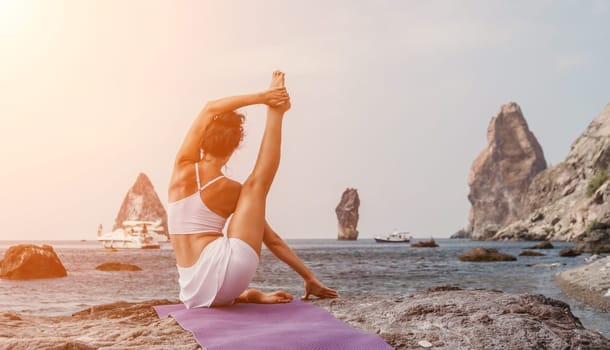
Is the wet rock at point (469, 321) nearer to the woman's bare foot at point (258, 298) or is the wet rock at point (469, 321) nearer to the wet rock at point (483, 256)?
the woman's bare foot at point (258, 298)

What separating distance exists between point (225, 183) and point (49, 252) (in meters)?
22.1

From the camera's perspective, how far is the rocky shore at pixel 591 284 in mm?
11874

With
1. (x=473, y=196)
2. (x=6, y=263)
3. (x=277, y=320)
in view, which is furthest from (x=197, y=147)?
(x=473, y=196)

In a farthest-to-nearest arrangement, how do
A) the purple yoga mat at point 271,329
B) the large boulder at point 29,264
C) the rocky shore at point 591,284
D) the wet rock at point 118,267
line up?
the wet rock at point 118,267, the large boulder at point 29,264, the rocky shore at point 591,284, the purple yoga mat at point 271,329

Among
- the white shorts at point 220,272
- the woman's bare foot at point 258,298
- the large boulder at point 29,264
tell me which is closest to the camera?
the white shorts at point 220,272

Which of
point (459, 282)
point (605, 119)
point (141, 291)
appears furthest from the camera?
point (605, 119)

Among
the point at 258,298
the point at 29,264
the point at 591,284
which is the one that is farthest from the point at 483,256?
the point at 258,298

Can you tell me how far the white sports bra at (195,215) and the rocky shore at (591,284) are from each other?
354 inches

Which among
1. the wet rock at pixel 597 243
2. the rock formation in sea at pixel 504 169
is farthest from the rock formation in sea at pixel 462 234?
the wet rock at pixel 597 243

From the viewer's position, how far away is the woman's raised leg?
4.17m

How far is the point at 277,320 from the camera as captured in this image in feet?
13.2

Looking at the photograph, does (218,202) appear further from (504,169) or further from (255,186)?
(504,169)

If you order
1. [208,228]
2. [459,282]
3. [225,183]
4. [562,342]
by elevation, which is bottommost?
[459,282]

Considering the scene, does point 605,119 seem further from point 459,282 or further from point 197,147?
point 197,147
